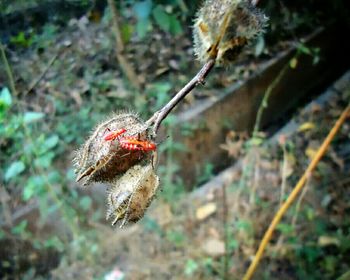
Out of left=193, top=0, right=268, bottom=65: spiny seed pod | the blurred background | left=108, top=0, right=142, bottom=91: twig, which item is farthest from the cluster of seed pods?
left=108, top=0, right=142, bottom=91: twig

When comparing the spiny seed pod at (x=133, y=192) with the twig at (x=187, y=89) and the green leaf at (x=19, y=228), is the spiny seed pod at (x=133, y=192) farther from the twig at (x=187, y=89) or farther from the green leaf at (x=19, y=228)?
the green leaf at (x=19, y=228)

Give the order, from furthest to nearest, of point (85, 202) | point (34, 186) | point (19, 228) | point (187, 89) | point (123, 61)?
point (123, 61), point (85, 202), point (19, 228), point (34, 186), point (187, 89)

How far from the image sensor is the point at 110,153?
1149 millimetres

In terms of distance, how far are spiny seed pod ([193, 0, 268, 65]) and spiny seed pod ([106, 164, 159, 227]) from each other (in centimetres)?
34

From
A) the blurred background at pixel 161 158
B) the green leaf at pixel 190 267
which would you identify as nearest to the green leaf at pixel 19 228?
the blurred background at pixel 161 158

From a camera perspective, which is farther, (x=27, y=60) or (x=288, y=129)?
(x=288, y=129)

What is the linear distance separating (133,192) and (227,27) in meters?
0.47

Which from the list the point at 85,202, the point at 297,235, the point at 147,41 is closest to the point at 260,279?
the point at 297,235

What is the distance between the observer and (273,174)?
14.1 feet

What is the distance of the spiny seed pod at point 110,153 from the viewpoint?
1.14 meters

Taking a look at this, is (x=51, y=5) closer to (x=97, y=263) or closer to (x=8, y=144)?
(x=8, y=144)

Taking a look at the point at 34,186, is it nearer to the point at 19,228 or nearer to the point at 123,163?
the point at 19,228

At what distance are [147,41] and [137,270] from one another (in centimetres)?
246

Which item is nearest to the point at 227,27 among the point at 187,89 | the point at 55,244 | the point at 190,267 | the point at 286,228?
the point at 187,89
